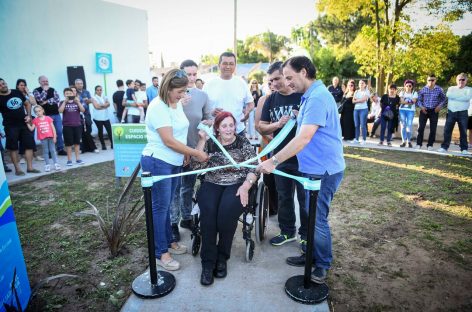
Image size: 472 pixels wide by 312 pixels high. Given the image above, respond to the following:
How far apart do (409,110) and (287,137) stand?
696 centimetres

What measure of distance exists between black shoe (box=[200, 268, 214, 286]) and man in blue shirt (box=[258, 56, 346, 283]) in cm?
92

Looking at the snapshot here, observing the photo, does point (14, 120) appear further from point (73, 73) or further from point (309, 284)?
point (309, 284)

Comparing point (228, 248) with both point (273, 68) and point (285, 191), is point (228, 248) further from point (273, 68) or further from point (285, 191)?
point (273, 68)

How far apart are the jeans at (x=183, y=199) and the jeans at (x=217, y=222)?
0.64 meters

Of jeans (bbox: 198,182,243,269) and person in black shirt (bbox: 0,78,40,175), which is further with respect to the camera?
person in black shirt (bbox: 0,78,40,175)

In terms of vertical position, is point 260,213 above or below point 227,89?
below

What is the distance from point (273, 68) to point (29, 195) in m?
4.65

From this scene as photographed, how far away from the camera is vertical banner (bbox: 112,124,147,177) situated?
506 cm

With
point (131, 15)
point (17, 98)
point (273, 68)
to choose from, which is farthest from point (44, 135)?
point (131, 15)

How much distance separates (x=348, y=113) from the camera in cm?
977

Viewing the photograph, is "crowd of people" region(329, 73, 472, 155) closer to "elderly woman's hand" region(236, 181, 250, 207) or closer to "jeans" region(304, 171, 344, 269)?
"jeans" region(304, 171, 344, 269)

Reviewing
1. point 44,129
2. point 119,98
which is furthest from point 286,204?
point 119,98

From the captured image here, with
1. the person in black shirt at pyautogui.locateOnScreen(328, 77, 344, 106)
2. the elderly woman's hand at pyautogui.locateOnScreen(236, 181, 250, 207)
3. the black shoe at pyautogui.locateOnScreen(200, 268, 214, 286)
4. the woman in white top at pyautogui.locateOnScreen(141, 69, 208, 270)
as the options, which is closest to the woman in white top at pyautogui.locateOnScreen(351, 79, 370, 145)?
the person in black shirt at pyautogui.locateOnScreen(328, 77, 344, 106)

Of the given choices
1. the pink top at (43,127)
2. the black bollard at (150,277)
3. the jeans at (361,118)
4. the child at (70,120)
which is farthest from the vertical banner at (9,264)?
the jeans at (361,118)
